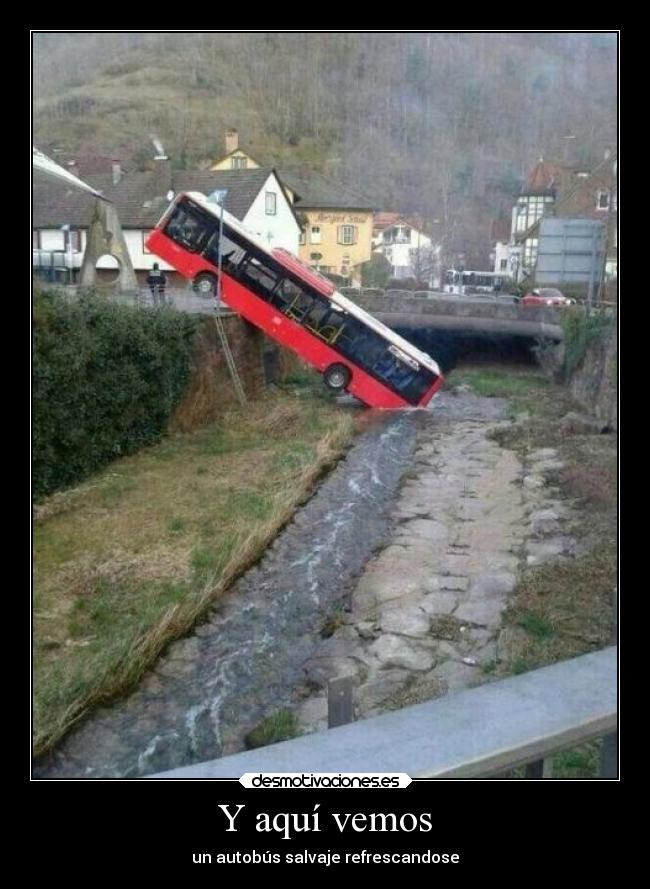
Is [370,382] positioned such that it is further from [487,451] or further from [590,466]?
[590,466]

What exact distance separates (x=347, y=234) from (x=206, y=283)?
10.9 m

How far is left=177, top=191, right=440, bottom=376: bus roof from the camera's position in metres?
15.5

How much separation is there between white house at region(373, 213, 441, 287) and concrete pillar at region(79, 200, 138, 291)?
8716 mm

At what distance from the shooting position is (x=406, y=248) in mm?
31453

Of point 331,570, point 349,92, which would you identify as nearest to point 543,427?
point 349,92

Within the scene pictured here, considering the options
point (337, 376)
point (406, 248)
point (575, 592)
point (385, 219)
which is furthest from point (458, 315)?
point (575, 592)

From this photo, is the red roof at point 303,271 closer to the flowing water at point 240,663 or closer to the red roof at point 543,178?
the red roof at point 543,178

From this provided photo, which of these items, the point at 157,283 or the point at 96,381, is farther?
the point at 157,283

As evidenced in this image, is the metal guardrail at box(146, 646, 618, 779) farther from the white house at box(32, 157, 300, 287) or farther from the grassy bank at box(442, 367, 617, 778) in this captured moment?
the white house at box(32, 157, 300, 287)

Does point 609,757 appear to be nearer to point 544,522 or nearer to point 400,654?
point 400,654

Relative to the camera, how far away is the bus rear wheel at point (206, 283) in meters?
16.0

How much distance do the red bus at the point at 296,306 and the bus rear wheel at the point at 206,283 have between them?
0.02 m

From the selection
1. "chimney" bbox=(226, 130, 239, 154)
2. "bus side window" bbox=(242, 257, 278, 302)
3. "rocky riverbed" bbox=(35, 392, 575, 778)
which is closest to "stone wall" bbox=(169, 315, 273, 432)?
"bus side window" bbox=(242, 257, 278, 302)
